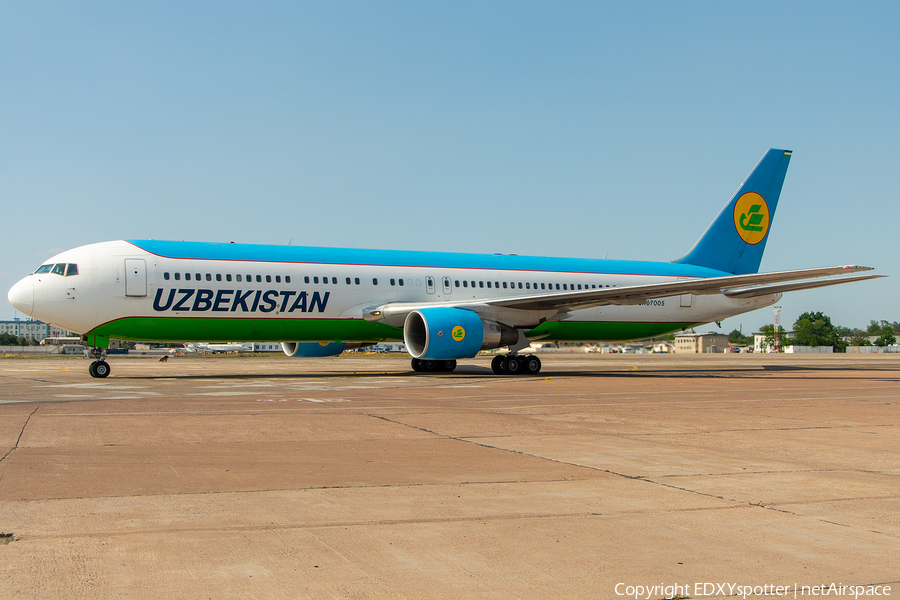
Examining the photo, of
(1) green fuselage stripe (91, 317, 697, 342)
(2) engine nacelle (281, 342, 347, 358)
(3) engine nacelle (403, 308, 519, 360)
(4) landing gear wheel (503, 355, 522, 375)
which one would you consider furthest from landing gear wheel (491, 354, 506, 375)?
(2) engine nacelle (281, 342, 347, 358)

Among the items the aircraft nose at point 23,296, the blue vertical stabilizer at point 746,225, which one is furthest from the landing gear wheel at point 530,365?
the aircraft nose at point 23,296

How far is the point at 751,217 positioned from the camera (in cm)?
2941

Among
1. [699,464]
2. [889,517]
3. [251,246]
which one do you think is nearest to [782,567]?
[889,517]

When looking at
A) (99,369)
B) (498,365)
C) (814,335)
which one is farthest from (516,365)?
(814,335)

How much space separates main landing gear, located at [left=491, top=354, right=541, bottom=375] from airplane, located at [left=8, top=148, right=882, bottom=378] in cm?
4

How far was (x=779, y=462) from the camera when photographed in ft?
23.5

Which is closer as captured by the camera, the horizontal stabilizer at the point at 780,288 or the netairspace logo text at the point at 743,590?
the netairspace logo text at the point at 743,590

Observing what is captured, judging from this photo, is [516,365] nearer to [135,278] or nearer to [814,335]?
[135,278]

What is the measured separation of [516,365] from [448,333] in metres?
3.30

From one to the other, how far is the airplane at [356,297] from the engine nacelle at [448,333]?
4 centimetres

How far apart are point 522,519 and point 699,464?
288 centimetres

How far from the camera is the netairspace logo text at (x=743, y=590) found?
3.48 m

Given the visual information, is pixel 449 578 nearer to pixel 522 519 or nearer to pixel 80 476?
pixel 522 519

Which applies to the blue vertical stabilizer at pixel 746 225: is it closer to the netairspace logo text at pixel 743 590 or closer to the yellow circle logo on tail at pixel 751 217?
the yellow circle logo on tail at pixel 751 217
